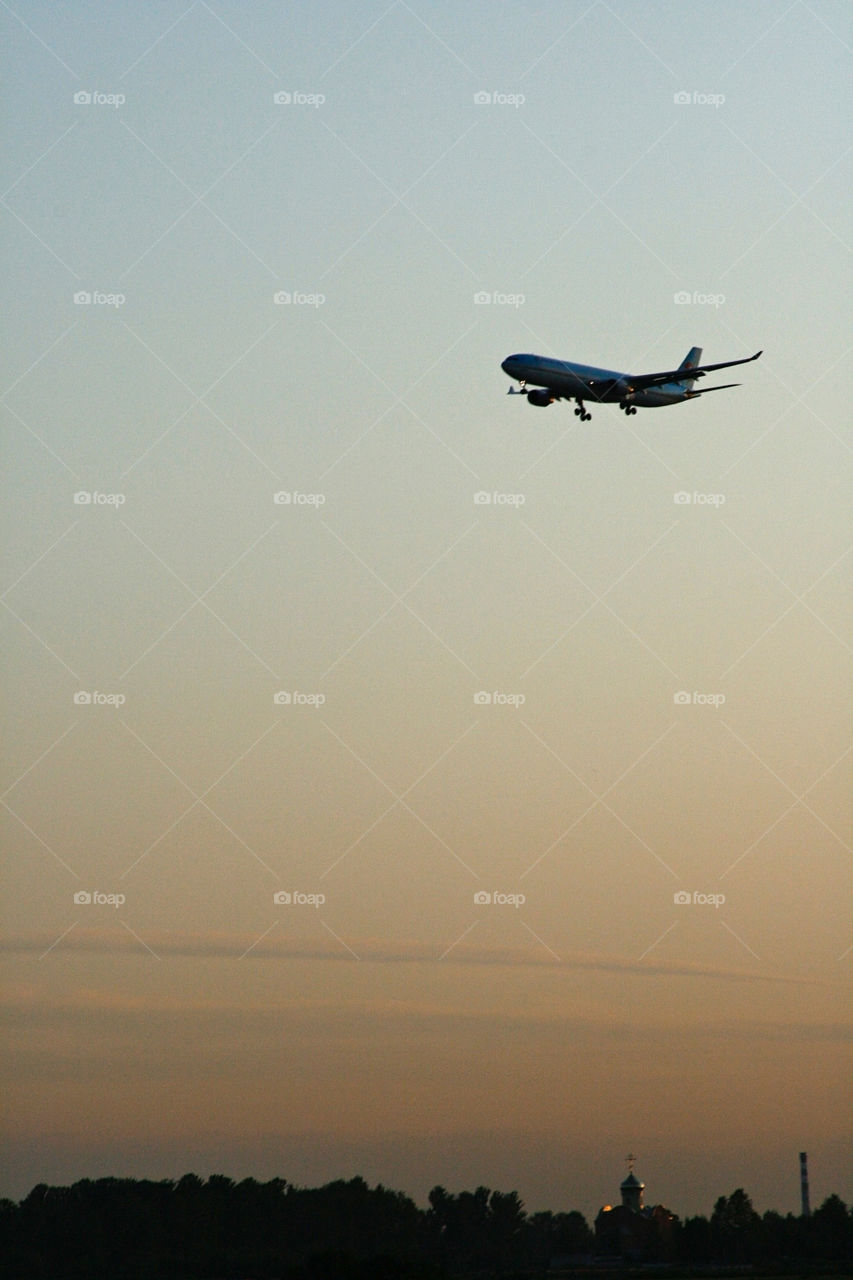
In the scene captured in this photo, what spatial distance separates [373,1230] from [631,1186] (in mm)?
65296

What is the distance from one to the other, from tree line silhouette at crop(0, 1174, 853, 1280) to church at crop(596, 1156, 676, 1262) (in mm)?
2791

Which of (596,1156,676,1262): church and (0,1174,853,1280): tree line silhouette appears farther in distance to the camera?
(596,1156,676,1262): church

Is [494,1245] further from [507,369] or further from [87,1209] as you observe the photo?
[507,369]

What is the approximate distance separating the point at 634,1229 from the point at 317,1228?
6099 cm

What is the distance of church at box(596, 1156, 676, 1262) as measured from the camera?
6993 inches

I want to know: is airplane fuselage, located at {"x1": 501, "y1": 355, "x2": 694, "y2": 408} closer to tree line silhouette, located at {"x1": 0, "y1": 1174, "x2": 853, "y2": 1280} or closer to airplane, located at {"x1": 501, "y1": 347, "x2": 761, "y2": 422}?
airplane, located at {"x1": 501, "y1": 347, "x2": 761, "y2": 422}

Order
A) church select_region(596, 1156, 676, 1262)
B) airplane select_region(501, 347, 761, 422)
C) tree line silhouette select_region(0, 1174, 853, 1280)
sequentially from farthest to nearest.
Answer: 1. church select_region(596, 1156, 676, 1262)
2. tree line silhouette select_region(0, 1174, 853, 1280)
3. airplane select_region(501, 347, 761, 422)

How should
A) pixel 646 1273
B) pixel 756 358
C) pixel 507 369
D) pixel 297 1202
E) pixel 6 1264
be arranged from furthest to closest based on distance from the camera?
pixel 646 1273 < pixel 297 1202 < pixel 6 1264 < pixel 507 369 < pixel 756 358

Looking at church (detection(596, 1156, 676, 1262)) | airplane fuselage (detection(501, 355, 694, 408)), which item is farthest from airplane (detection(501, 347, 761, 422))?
church (detection(596, 1156, 676, 1262))

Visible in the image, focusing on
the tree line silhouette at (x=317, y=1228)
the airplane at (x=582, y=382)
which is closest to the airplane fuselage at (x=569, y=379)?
the airplane at (x=582, y=382)

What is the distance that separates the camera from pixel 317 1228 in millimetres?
138750

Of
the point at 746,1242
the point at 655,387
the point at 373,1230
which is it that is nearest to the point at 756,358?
the point at 655,387

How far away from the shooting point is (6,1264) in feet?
434

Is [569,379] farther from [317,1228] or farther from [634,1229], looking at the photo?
[634,1229]
